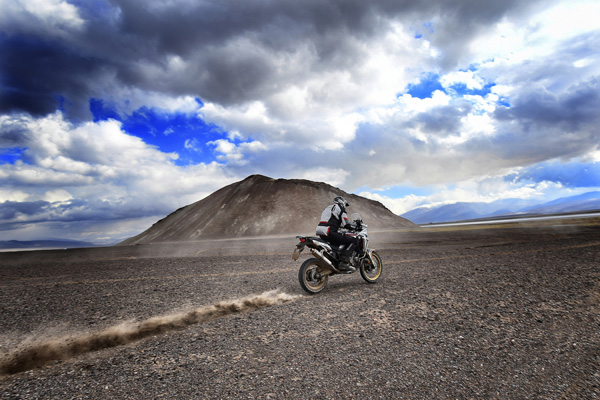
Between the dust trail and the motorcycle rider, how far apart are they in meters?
2.30

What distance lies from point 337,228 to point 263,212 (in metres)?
83.6

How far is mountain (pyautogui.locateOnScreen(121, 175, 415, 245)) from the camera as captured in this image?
85.2 metres

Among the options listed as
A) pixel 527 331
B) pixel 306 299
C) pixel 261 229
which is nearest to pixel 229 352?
pixel 306 299

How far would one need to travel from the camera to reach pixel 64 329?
6.84 m

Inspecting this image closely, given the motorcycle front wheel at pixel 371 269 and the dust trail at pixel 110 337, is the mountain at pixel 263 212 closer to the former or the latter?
the motorcycle front wheel at pixel 371 269

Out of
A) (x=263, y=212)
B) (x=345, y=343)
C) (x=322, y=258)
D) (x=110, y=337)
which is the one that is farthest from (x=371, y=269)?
(x=263, y=212)

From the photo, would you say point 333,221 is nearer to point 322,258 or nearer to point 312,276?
point 322,258

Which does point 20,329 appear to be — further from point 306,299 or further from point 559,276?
point 559,276

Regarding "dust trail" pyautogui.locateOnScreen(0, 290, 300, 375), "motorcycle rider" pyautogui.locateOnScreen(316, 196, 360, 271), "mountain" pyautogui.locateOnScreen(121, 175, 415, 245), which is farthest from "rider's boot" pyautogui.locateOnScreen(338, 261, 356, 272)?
"mountain" pyautogui.locateOnScreen(121, 175, 415, 245)

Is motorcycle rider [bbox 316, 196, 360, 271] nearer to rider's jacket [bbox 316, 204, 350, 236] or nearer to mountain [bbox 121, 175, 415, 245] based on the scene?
rider's jacket [bbox 316, 204, 350, 236]

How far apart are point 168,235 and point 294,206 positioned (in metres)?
38.1

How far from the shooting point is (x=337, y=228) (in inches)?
372

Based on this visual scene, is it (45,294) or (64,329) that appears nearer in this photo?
(64,329)

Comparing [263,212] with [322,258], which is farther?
[263,212]
